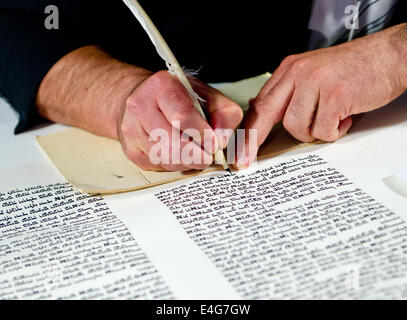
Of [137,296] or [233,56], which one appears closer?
[137,296]

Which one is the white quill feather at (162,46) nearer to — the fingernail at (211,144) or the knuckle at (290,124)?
the fingernail at (211,144)

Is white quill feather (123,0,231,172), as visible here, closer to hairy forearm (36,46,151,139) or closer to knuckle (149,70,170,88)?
knuckle (149,70,170,88)

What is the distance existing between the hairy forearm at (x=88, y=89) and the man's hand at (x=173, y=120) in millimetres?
105

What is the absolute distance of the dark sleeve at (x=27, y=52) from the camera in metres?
1.26

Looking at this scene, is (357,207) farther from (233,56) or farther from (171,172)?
(233,56)

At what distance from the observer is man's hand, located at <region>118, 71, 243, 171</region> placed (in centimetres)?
93

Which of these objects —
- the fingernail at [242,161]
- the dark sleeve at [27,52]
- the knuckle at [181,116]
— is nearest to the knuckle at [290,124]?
the fingernail at [242,161]

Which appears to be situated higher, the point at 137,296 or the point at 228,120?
the point at 228,120

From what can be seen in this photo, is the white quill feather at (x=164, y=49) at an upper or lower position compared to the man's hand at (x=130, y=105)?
upper

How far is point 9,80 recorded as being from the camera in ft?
4.26

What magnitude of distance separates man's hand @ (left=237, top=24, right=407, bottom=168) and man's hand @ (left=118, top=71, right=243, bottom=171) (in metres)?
0.08

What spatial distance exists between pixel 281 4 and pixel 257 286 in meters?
0.89

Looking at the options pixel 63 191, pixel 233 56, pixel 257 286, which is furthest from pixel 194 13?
pixel 257 286

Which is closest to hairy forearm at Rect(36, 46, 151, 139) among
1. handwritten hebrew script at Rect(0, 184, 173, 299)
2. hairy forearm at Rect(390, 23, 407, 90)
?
handwritten hebrew script at Rect(0, 184, 173, 299)
